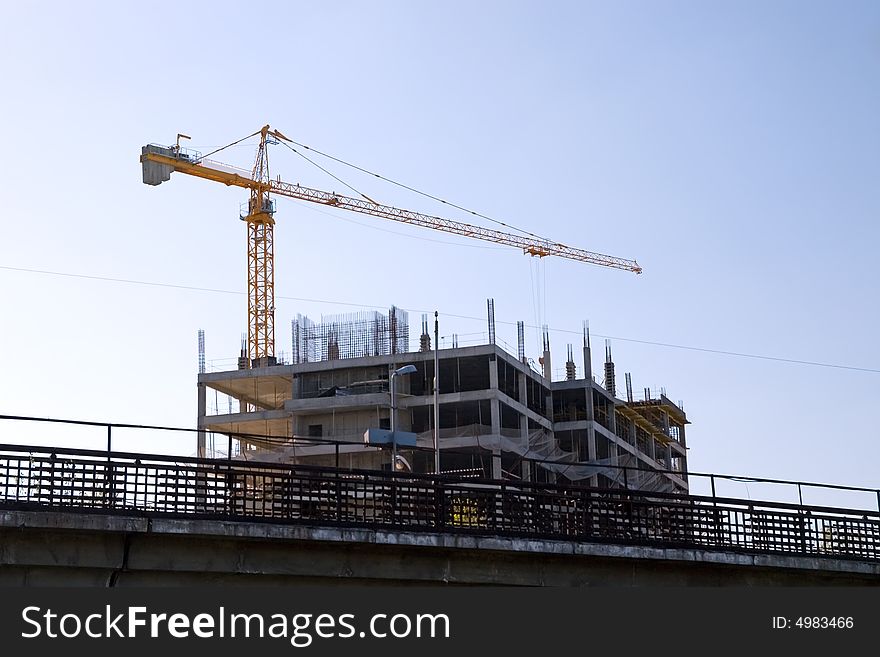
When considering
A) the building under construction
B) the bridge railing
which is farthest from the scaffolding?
the bridge railing

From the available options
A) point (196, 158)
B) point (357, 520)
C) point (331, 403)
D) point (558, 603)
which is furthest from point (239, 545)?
point (196, 158)

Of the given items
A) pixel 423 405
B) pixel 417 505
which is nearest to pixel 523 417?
pixel 423 405

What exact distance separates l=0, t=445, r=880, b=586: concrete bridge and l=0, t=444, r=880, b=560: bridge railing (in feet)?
0.11

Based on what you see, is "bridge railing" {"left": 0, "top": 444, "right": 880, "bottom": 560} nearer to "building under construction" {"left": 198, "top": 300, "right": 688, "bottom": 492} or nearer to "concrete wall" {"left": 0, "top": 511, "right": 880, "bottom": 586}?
"concrete wall" {"left": 0, "top": 511, "right": 880, "bottom": 586}

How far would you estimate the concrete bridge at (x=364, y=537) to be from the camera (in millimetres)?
21500

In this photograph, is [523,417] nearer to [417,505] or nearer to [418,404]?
[418,404]

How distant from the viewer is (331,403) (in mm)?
87000

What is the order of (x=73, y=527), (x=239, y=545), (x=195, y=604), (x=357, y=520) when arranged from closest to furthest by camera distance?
1. (x=195, y=604)
2. (x=73, y=527)
3. (x=239, y=545)
4. (x=357, y=520)

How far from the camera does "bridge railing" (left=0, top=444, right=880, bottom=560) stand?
866 inches

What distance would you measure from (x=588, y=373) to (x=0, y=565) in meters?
77.8

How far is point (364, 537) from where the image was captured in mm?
22984

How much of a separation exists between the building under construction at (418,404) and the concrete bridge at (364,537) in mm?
52495

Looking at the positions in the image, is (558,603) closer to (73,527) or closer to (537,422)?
(73,527)

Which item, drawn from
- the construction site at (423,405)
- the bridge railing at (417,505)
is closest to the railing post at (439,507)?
the bridge railing at (417,505)
